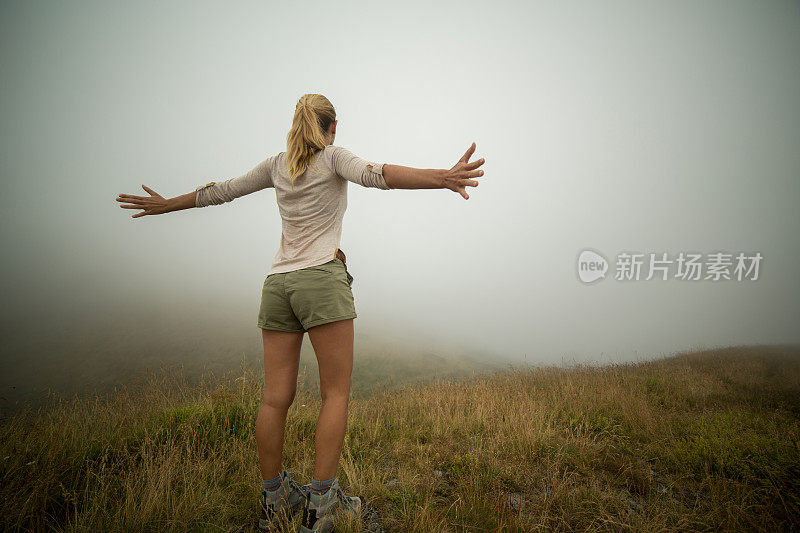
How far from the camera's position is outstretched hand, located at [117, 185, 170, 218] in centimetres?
285

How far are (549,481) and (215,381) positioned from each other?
454 cm

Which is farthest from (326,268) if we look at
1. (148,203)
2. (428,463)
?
(428,463)

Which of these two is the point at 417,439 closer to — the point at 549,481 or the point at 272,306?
the point at 549,481

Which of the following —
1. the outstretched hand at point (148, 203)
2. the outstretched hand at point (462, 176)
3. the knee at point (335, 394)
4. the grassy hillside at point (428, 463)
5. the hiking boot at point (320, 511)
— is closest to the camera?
the outstretched hand at point (462, 176)

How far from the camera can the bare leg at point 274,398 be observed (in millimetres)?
2236

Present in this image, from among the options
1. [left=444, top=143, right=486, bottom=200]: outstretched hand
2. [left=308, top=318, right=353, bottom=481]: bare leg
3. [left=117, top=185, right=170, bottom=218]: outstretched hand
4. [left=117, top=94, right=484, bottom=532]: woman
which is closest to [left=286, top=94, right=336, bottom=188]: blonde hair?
[left=117, top=94, right=484, bottom=532]: woman

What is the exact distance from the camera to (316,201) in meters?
2.26

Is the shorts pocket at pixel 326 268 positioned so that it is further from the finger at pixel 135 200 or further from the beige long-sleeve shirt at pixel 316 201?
the finger at pixel 135 200

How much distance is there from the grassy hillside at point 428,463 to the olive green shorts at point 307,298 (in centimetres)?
137

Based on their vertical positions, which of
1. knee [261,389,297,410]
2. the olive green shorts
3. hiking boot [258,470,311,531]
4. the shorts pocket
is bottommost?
hiking boot [258,470,311,531]

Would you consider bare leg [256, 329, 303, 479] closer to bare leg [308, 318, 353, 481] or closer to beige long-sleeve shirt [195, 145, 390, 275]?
bare leg [308, 318, 353, 481]

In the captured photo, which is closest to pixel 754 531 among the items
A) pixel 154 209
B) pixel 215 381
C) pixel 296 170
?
pixel 296 170

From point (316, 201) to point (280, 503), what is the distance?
2.13 meters

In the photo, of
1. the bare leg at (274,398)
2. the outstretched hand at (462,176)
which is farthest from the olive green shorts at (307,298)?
the outstretched hand at (462,176)
